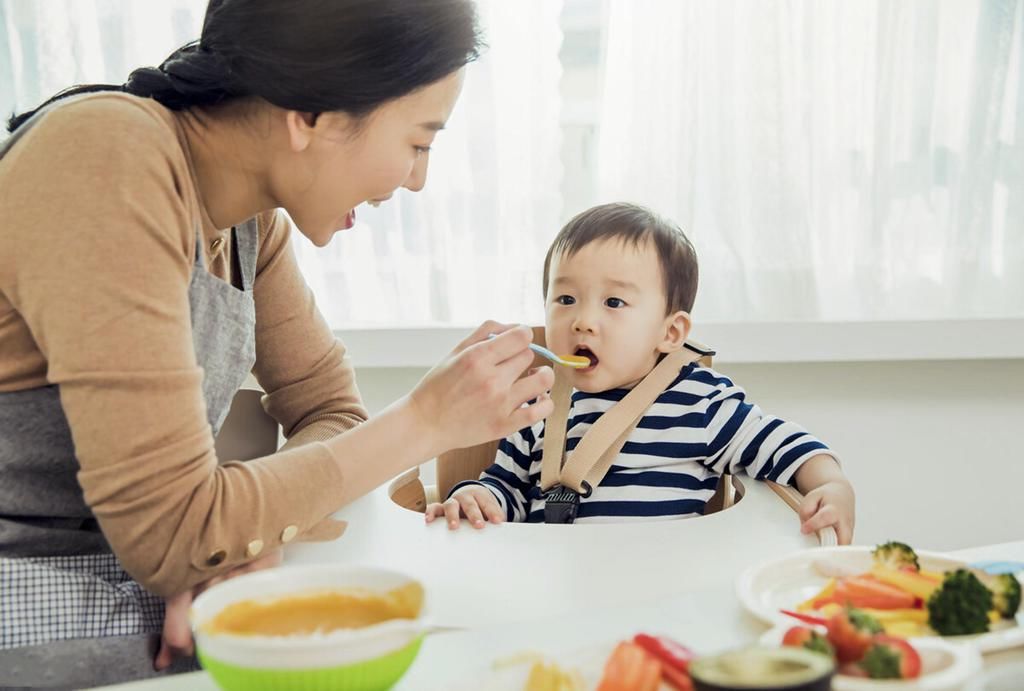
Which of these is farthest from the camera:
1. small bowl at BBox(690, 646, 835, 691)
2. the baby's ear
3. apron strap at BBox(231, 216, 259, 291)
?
the baby's ear

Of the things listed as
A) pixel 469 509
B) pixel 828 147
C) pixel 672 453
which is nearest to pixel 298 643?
pixel 469 509

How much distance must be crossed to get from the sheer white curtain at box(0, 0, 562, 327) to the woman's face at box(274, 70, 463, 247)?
0.88 meters

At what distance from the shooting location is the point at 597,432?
4.47ft

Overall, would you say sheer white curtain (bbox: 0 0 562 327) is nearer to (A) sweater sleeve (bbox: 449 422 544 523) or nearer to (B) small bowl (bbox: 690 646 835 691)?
(A) sweater sleeve (bbox: 449 422 544 523)

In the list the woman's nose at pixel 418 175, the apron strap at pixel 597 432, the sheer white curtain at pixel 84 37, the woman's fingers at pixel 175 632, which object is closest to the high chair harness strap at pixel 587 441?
the apron strap at pixel 597 432

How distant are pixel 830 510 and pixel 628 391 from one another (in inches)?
17.7

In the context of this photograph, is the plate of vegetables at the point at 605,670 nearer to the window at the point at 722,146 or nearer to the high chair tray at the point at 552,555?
the high chair tray at the point at 552,555

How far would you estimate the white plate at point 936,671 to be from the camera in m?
0.59

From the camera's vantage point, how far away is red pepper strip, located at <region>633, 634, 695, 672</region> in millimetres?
623

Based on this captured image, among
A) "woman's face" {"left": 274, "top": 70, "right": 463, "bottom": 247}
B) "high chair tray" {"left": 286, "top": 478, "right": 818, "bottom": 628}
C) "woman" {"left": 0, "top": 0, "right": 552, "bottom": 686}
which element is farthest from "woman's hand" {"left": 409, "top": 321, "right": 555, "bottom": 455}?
"woman's face" {"left": 274, "top": 70, "right": 463, "bottom": 247}

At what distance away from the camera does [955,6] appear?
197 centimetres

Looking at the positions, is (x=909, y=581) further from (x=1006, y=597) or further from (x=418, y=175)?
(x=418, y=175)

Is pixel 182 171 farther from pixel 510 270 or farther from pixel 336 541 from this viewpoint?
pixel 510 270

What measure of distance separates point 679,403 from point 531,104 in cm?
85
